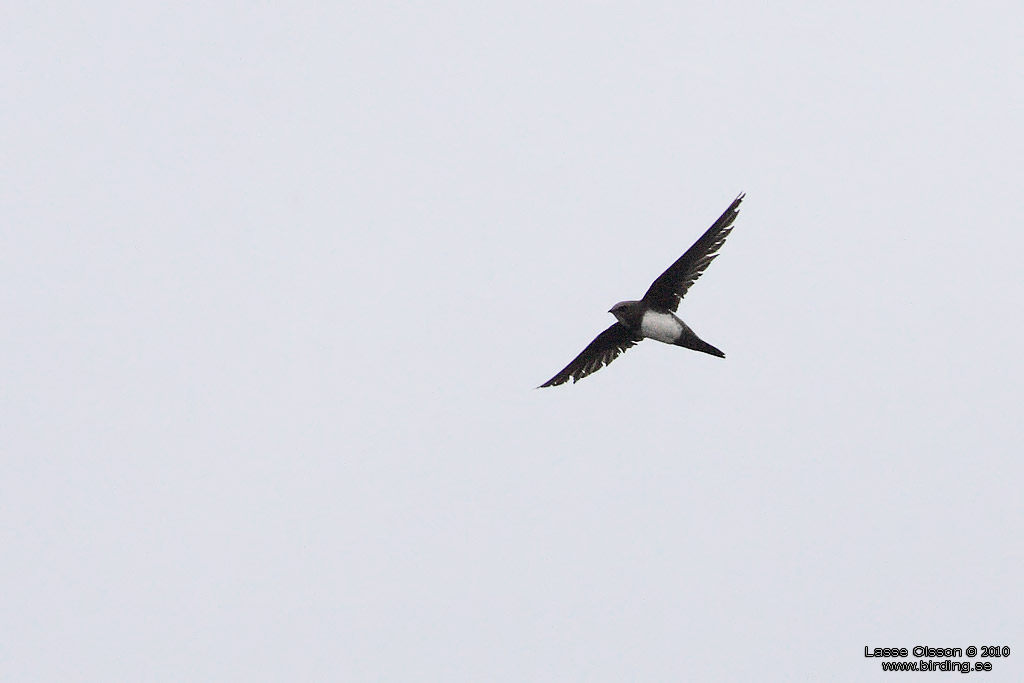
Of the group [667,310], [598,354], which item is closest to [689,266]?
[667,310]

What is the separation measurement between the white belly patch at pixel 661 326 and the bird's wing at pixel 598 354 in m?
0.80

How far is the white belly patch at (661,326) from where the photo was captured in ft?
81.0

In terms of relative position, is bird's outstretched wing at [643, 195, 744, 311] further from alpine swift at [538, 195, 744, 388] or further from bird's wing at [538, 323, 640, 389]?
bird's wing at [538, 323, 640, 389]

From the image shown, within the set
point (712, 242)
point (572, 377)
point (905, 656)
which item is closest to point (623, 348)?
point (572, 377)

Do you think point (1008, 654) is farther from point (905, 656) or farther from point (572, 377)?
point (572, 377)

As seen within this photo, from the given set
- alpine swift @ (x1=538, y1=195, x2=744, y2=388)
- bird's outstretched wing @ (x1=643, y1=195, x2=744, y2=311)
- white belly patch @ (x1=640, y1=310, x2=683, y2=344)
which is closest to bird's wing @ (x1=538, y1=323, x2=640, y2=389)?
alpine swift @ (x1=538, y1=195, x2=744, y2=388)

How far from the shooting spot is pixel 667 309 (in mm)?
24891

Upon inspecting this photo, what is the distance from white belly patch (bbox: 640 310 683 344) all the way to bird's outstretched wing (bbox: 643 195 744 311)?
21 centimetres

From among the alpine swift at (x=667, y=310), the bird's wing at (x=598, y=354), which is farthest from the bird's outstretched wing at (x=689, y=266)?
the bird's wing at (x=598, y=354)

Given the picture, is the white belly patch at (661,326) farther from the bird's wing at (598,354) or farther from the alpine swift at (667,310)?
the bird's wing at (598,354)

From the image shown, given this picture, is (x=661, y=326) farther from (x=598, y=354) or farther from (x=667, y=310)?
(x=598, y=354)

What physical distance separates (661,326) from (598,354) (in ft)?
6.16

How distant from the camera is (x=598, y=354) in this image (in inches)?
1033

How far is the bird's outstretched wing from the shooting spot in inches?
938
